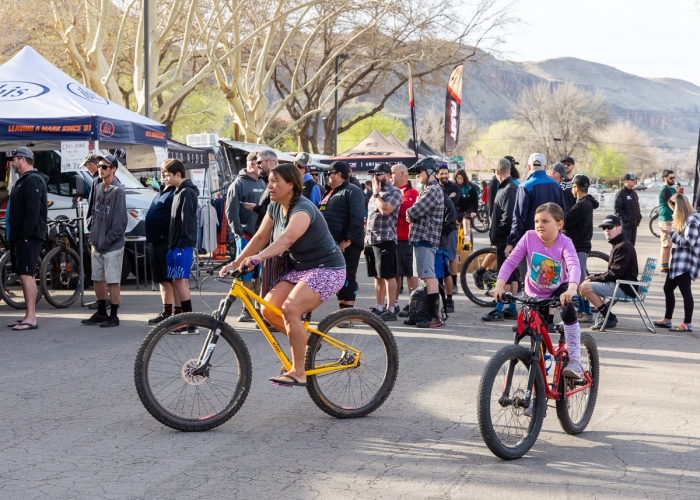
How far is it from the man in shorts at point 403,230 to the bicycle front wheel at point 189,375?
516cm

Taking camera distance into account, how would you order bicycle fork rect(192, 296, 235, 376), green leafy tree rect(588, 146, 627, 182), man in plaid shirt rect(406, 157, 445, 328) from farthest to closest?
green leafy tree rect(588, 146, 627, 182), man in plaid shirt rect(406, 157, 445, 328), bicycle fork rect(192, 296, 235, 376)

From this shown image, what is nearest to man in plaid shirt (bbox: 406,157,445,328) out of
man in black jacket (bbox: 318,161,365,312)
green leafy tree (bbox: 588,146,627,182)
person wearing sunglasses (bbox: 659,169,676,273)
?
man in black jacket (bbox: 318,161,365,312)

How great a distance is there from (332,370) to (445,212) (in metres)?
5.59

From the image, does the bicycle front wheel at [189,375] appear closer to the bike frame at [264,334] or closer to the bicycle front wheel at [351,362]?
the bike frame at [264,334]

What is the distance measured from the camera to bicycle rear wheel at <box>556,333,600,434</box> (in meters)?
5.77

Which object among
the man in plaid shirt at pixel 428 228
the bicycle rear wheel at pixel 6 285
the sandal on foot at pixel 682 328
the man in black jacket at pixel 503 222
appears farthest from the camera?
the bicycle rear wheel at pixel 6 285

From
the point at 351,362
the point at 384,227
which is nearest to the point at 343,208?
the point at 384,227

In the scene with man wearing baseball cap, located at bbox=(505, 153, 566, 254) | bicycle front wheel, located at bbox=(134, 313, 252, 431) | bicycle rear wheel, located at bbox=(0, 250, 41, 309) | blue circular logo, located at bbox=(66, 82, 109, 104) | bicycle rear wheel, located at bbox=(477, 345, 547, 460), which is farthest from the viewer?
blue circular logo, located at bbox=(66, 82, 109, 104)

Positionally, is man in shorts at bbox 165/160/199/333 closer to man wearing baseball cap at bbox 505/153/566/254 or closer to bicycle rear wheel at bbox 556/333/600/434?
man wearing baseball cap at bbox 505/153/566/254

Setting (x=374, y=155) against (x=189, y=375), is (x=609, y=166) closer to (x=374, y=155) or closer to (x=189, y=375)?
(x=374, y=155)

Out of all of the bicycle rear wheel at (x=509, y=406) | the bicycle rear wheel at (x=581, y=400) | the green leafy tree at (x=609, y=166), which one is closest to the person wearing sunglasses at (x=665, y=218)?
the bicycle rear wheel at (x=581, y=400)

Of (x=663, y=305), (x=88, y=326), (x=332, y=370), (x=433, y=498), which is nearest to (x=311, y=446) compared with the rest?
(x=332, y=370)

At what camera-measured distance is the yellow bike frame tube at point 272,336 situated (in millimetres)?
5934

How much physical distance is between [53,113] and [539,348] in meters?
8.30
